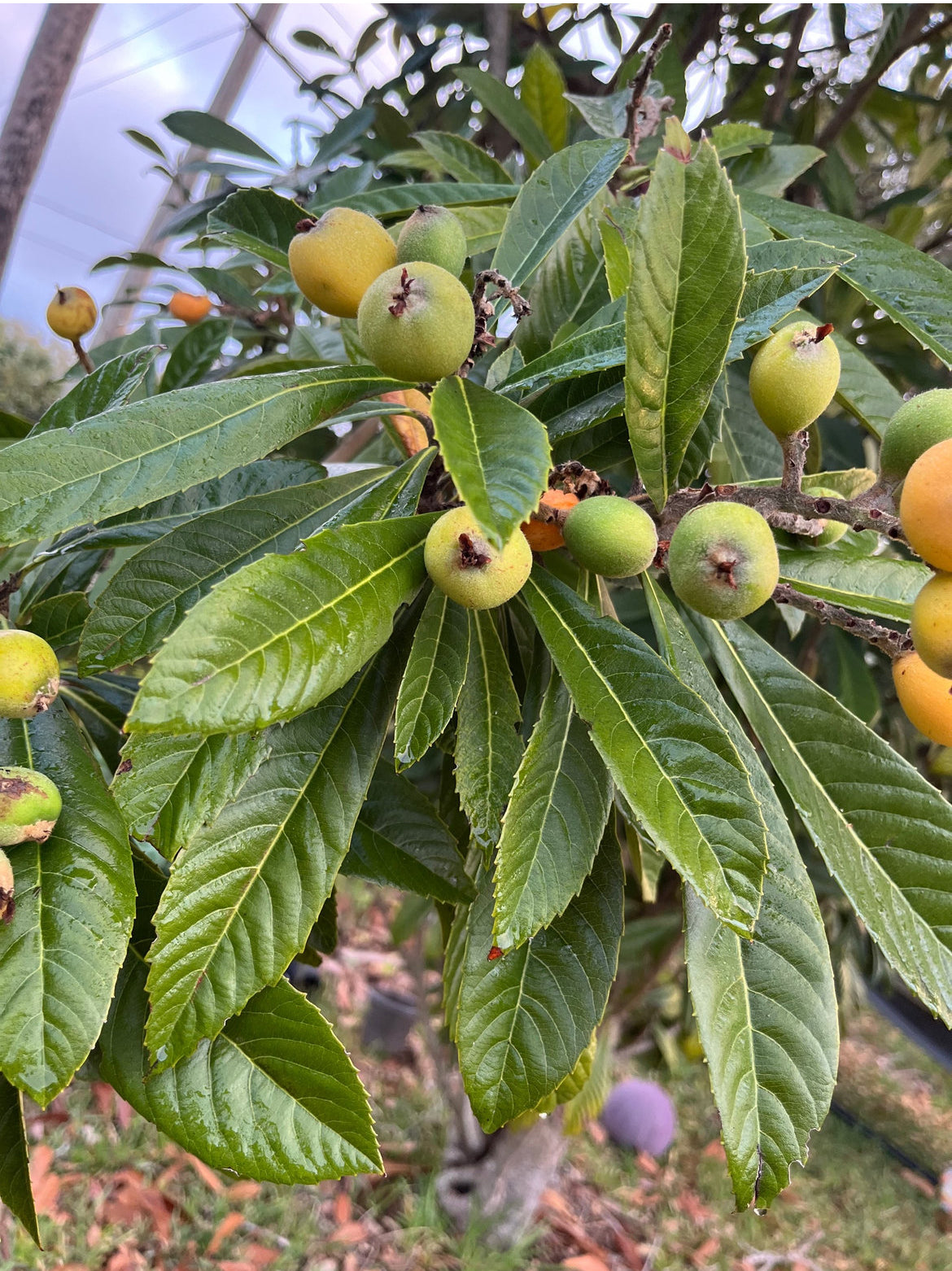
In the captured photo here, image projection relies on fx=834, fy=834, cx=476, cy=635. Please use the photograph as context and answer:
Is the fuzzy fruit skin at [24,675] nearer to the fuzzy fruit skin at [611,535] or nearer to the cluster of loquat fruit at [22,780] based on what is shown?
the cluster of loquat fruit at [22,780]

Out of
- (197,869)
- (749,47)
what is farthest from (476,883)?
(749,47)

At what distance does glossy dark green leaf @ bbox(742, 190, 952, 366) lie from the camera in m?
0.81

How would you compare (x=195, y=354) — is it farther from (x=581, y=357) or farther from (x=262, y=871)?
(x=262, y=871)

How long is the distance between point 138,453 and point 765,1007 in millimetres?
649

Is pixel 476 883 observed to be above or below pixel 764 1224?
above

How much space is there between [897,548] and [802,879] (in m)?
0.91

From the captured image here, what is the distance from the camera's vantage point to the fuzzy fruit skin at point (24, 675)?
61 cm

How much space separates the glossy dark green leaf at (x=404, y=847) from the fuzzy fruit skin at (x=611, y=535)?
339 millimetres

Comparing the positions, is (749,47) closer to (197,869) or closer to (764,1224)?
(197,869)

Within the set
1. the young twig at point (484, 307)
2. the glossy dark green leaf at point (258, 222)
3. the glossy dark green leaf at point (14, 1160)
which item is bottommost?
the glossy dark green leaf at point (14, 1160)

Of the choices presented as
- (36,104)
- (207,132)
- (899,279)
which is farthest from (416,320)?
(36,104)

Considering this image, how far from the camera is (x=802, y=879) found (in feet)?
2.32

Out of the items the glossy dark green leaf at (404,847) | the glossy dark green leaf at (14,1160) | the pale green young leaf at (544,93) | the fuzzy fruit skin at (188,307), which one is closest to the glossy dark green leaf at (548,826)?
the glossy dark green leaf at (404,847)

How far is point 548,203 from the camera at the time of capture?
0.85 m
